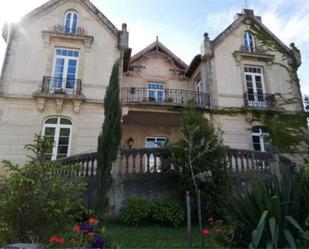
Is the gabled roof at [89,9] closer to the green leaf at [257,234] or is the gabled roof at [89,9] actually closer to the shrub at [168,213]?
the shrub at [168,213]

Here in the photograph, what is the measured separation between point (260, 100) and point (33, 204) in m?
14.8

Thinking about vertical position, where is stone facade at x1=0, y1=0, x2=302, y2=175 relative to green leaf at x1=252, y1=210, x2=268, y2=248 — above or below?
above

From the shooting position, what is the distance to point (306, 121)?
5887 millimetres

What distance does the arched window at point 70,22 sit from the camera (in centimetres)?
1678

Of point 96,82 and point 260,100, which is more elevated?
point 96,82

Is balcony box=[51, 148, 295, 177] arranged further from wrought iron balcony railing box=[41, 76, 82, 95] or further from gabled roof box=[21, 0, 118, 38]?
gabled roof box=[21, 0, 118, 38]

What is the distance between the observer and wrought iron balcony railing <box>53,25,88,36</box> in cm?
1648

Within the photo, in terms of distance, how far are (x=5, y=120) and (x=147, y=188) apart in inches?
333

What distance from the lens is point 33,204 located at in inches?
219

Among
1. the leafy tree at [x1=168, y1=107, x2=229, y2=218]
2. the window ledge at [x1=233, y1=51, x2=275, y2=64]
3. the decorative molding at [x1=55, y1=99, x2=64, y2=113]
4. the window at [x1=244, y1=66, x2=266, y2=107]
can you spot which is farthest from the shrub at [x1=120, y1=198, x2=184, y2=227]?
the window ledge at [x1=233, y1=51, x2=275, y2=64]

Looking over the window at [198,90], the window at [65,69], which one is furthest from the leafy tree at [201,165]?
the window at [65,69]

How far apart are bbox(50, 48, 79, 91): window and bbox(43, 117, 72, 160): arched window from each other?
176cm

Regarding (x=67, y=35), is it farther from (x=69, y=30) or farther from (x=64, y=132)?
(x=64, y=132)

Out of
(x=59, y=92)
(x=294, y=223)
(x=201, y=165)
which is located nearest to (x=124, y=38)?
(x=59, y=92)
